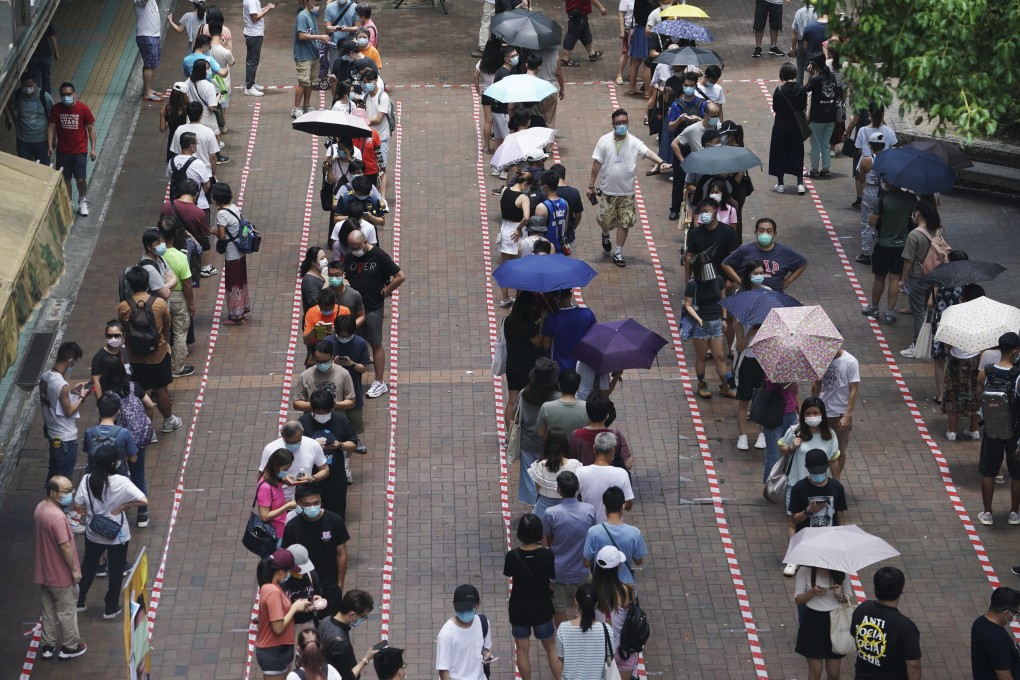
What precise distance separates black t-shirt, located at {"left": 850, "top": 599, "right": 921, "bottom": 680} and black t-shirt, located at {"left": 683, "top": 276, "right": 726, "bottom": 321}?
5.42 meters

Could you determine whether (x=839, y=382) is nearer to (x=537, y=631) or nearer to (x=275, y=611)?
(x=537, y=631)

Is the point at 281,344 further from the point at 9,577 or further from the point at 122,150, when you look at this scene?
the point at 122,150

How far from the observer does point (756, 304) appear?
15.7 m

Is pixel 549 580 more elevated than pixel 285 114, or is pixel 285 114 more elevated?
pixel 549 580

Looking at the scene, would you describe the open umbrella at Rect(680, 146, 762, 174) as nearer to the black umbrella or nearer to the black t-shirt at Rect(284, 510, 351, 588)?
the black umbrella

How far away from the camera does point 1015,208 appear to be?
72.4 feet

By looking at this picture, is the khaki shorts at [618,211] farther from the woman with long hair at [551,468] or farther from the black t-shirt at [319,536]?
the black t-shirt at [319,536]

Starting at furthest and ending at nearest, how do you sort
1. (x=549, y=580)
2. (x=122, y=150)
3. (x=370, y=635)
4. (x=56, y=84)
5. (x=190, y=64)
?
(x=56, y=84), (x=122, y=150), (x=190, y=64), (x=370, y=635), (x=549, y=580)

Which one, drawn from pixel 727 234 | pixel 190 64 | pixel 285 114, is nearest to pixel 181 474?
pixel 727 234

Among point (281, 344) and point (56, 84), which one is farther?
point (56, 84)

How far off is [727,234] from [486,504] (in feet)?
13.1

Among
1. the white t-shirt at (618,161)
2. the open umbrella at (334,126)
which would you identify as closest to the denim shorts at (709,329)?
the white t-shirt at (618,161)

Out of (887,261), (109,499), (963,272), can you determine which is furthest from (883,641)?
(887,261)

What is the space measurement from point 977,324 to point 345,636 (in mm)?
6889
